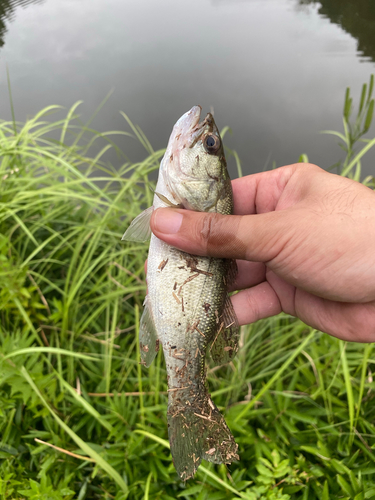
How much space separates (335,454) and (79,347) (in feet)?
7.74

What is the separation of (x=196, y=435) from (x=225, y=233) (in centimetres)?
125

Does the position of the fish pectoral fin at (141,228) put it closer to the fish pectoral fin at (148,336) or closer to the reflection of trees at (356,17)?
the fish pectoral fin at (148,336)

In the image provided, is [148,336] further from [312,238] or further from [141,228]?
[312,238]

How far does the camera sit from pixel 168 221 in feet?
5.89

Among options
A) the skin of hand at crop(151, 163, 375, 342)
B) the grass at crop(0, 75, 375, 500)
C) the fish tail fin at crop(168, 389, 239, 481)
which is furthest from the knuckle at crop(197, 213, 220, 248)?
the grass at crop(0, 75, 375, 500)

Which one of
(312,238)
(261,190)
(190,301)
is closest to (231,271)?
(190,301)

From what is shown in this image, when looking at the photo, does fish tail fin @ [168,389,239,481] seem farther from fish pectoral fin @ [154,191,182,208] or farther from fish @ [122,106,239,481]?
fish pectoral fin @ [154,191,182,208]

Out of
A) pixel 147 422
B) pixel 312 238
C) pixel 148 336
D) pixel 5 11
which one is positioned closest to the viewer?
pixel 312 238

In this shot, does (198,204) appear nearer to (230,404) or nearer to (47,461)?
(230,404)

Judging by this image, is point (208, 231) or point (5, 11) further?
point (5, 11)

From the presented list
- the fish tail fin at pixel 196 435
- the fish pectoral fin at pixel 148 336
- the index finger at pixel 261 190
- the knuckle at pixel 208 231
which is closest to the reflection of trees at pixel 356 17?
the index finger at pixel 261 190

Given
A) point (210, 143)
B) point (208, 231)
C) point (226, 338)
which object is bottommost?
point (226, 338)

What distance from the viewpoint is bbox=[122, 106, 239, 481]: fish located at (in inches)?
71.7

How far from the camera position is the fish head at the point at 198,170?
190cm
